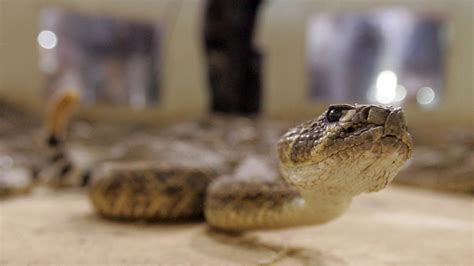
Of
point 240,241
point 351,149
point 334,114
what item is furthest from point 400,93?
point 351,149

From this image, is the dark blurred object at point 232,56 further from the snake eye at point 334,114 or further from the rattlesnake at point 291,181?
the snake eye at point 334,114

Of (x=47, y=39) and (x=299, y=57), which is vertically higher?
(x=47, y=39)

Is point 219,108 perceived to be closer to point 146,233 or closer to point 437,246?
point 146,233

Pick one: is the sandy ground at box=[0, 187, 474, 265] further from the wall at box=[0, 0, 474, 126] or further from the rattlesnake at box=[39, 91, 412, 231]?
the wall at box=[0, 0, 474, 126]

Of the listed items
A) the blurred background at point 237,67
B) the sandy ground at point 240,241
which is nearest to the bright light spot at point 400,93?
the blurred background at point 237,67

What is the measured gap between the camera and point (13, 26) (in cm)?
991

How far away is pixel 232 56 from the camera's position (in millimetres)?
8672

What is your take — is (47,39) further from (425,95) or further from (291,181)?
(291,181)

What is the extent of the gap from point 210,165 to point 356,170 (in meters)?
1.94

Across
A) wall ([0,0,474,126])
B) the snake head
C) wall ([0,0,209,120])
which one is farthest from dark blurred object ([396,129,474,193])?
wall ([0,0,209,120])

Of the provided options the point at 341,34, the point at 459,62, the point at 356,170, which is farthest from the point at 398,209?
the point at 341,34

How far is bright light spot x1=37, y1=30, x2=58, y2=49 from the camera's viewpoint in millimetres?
10357

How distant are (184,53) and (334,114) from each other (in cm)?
956

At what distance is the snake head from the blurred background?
3712 mm
